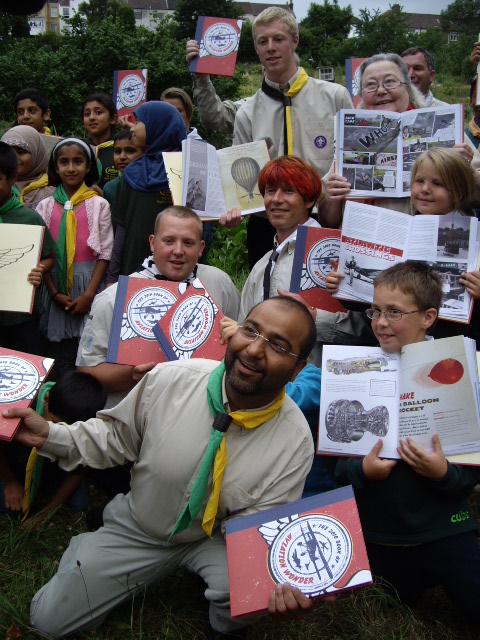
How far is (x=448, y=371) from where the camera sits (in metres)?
2.71

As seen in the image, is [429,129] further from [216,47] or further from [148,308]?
[216,47]

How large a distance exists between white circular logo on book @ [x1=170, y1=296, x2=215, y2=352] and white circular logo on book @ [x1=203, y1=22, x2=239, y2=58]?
2628 millimetres

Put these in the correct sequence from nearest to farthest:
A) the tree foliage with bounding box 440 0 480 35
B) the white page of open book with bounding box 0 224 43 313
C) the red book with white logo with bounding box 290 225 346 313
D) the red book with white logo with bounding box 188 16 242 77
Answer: the red book with white logo with bounding box 290 225 346 313
the white page of open book with bounding box 0 224 43 313
the red book with white logo with bounding box 188 16 242 77
the tree foliage with bounding box 440 0 480 35

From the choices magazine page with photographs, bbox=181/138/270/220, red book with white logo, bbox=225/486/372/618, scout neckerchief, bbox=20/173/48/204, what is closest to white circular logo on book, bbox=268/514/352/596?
red book with white logo, bbox=225/486/372/618

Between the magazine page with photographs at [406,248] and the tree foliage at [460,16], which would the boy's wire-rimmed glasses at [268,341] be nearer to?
the magazine page with photographs at [406,248]

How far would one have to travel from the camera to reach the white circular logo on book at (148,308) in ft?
10.9

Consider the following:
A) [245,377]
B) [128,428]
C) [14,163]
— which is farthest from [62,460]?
[14,163]

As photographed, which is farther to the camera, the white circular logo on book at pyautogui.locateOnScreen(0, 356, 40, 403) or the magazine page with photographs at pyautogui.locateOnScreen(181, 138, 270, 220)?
the magazine page with photographs at pyautogui.locateOnScreen(181, 138, 270, 220)

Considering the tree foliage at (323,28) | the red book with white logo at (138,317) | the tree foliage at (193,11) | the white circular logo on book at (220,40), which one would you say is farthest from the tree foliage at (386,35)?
the red book with white logo at (138,317)

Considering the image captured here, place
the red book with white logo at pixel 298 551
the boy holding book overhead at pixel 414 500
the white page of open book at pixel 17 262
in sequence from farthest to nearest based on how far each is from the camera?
the white page of open book at pixel 17 262
the boy holding book overhead at pixel 414 500
the red book with white logo at pixel 298 551

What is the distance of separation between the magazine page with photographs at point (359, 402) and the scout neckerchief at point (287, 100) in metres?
2.24

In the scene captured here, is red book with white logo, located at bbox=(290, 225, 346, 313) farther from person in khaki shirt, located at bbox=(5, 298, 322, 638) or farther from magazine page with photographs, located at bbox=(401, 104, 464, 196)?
person in khaki shirt, located at bbox=(5, 298, 322, 638)

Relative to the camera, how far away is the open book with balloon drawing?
13.4 ft

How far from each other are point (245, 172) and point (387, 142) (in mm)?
1036
